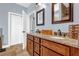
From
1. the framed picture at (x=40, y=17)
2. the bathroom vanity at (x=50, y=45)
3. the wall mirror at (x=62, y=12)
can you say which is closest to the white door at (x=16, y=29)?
the bathroom vanity at (x=50, y=45)

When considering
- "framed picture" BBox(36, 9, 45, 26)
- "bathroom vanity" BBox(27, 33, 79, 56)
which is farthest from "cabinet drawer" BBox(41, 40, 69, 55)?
"framed picture" BBox(36, 9, 45, 26)

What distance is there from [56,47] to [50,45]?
0.13 meters

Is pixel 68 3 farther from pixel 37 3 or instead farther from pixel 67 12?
pixel 37 3

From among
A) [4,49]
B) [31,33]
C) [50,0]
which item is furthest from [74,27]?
[4,49]

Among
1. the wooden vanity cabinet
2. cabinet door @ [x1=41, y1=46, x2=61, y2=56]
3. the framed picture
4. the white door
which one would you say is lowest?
cabinet door @ [x1=41, y1=46, x2=61, y2=56]

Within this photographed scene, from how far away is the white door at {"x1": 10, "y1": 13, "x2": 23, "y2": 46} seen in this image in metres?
1.86

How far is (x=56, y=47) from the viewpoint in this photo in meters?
1.62

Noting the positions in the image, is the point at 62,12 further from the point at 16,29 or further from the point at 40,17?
the point at 16,29

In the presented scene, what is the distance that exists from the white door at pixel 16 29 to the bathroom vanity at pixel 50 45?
5.2 inches

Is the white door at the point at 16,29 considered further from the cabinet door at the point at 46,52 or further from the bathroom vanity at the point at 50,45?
the cabinet door at the point at 46,52

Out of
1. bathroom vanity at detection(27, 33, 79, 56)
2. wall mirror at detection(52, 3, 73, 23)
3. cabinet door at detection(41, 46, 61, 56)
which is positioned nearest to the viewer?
→ bathroom vanity at detection(27, 33, 79, 56)

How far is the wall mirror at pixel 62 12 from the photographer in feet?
5.90

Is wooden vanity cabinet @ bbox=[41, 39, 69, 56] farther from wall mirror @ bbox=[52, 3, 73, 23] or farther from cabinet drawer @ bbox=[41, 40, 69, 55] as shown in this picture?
wall mirror @ bbox=[52, 3, 73, 23]

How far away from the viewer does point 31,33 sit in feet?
6.32
